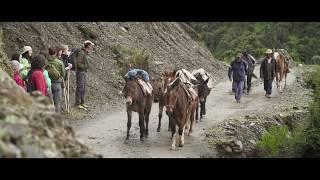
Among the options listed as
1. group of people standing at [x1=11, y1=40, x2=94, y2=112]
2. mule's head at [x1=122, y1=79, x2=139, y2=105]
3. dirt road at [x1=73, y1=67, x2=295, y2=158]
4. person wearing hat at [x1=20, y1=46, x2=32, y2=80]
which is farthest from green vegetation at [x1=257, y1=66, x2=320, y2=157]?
person wearing hat at [x1=20, y1=46, x2=32, y2=80]

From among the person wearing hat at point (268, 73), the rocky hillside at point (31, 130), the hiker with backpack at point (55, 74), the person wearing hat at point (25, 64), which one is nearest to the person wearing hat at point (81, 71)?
the hiker with backpack at point (55, 74)

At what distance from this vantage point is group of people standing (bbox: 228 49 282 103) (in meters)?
21.2

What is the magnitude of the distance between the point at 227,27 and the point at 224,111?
123 ft

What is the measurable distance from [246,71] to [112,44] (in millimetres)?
6351

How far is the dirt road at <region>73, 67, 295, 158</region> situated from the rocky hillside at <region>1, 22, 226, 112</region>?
245 centimetres

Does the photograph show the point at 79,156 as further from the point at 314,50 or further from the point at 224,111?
the point at 314,50

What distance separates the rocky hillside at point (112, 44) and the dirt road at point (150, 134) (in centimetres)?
245

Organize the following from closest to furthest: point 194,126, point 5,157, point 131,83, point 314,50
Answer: point 5,157
point 131,83
point 194,126
point 314,50

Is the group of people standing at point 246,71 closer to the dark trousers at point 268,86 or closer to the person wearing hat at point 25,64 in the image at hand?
the dark trousers at point 268,86

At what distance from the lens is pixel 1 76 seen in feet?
23.9

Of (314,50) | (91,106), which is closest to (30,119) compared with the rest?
(91,106)

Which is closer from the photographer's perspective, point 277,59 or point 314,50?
point 277,59

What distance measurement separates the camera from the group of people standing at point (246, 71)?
69.7 ft
